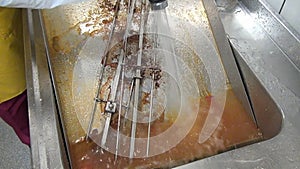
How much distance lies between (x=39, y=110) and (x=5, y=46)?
31 cm

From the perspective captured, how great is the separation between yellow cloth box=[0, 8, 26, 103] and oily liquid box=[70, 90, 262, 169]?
1.21ft

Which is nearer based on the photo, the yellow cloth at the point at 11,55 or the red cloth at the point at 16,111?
the yellow cloth at the point at 11,55

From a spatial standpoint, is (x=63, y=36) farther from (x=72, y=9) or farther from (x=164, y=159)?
(x=164, y=159)

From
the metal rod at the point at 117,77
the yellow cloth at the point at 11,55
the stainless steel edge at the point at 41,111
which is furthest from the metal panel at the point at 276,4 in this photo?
the yellow cloth at the point at 11,55

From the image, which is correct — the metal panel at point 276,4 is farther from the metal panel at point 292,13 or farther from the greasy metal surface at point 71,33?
the greasy metal surface at point 71,33

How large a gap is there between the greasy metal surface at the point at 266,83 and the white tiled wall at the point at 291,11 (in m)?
0.02

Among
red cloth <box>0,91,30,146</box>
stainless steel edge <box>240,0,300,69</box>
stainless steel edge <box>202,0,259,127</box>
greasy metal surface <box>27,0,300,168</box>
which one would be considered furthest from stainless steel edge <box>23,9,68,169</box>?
stainless steel edge <box>240,0,300,69</box>

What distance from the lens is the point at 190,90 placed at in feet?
2.37

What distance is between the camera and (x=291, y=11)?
667mm

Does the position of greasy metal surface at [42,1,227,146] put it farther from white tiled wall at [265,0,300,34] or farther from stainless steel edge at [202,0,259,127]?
white tiled wall at [265,0,300,34]

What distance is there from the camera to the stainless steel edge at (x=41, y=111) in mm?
558

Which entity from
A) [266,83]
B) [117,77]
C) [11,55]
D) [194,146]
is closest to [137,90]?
[117,77]

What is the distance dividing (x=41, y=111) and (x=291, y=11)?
1.84 ft

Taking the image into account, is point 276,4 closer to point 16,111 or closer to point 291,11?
point 291,11
